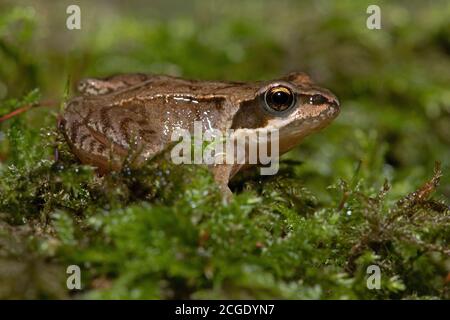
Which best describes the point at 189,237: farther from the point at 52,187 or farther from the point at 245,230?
the point at 52,187

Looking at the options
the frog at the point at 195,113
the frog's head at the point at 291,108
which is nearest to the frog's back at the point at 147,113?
the frog at the point at 195,113

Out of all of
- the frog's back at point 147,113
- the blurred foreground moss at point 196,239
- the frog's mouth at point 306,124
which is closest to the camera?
the blurred foreground moss at point 196,239

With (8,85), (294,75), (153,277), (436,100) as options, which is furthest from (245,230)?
(436,100)

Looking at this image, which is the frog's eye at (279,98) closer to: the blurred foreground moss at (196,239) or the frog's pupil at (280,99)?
the frog's pupil at (280,99)

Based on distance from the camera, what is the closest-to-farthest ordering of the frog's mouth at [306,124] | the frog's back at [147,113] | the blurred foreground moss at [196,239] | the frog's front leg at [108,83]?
the blurred foreground moss at [196,239], the frog's back at [147,113], the frog's mouth at [306,124], the frog's front leg at [108,83]

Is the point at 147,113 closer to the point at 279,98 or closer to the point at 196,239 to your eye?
the point at 279,98

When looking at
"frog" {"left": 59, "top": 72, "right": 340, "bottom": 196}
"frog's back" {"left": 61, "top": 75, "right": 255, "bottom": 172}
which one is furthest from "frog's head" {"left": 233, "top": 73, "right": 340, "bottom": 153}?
"frog's back" {"left": 61, "top": 75, "right": 255, "bottom": 172}
